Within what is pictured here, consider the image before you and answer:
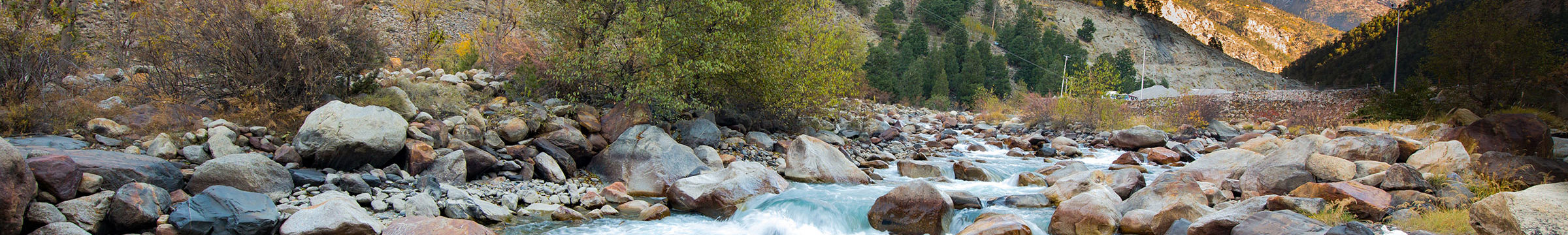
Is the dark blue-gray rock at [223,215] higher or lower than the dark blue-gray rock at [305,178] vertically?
higher

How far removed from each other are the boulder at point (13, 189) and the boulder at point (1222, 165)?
12.2m

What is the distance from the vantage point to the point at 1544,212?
466cm

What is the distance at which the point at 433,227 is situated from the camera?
550cm

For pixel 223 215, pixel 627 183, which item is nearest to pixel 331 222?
pixel 223 215

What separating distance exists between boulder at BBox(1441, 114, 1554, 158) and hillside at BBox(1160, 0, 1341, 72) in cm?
10163

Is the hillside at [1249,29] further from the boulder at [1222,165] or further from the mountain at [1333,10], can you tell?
the boulder at [1222,165]

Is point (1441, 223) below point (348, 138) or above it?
below

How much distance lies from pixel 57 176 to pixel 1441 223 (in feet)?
36.5

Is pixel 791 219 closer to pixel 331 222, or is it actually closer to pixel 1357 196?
pixel 331 222

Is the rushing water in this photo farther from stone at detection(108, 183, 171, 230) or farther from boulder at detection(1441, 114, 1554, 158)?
boulder at detection(1441, 114, 1554, 158)

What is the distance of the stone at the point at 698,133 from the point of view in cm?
1164

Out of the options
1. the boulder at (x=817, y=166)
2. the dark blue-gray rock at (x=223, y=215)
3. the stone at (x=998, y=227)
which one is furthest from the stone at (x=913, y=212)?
the dark blue-gray rock at (x=223, y=215)

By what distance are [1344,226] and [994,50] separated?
2491 inches

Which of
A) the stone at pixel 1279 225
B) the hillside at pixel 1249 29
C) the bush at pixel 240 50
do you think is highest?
the bush at pixel 240 50
